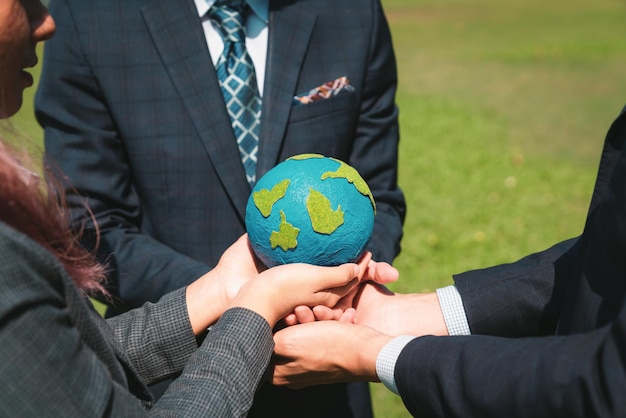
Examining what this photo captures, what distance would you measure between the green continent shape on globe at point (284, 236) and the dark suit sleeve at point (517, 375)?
568 millimetres

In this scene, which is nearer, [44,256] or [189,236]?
[44,256]

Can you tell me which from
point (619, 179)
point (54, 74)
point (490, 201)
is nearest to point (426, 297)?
point (619, 179)

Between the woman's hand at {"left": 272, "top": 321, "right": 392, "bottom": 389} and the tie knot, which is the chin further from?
the woman's hand at {"left": 272, "top": 321, "right": 392, "bottom": 389}

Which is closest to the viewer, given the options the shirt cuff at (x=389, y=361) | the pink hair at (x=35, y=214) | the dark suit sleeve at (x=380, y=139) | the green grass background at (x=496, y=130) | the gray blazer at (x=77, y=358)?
the gray blazer at (x=77, y=358)

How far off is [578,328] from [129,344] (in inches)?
58.9

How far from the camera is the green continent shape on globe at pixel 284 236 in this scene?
8.95 ft

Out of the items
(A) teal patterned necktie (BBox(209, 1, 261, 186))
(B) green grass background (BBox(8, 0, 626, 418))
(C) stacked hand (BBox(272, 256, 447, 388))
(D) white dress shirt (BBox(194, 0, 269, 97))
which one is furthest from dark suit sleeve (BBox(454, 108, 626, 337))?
(B) green grass background (BBox(8, 0, 626, 418))

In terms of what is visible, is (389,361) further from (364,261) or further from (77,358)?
(77,358)

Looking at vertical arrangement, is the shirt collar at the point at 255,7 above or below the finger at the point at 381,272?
above

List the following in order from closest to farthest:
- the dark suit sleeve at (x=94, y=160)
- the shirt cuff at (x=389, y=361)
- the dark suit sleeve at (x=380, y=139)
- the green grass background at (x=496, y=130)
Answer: the shirt cuff at (x=389, y=361), the dark suit sleeve at (x=94, y=160), the dark suit sleeve at (x=380, y=139), the green grass background at (x=496, y=130)

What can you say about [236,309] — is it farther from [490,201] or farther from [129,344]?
[490,201]

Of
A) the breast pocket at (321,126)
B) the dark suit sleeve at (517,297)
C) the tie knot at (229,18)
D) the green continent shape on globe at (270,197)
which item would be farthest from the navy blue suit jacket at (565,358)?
the tie knot at (229,18)

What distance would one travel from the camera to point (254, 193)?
283 centimetres

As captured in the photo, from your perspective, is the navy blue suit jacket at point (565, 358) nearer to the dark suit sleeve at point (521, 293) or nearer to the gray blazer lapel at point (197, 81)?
the dark suit sleeve at point (521, 293)
